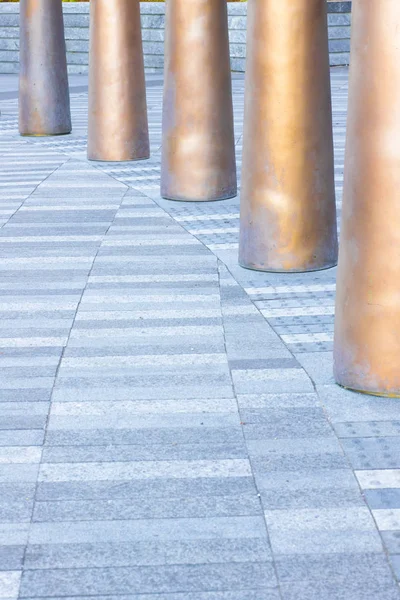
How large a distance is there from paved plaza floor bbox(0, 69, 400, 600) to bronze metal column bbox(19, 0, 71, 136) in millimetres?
8996

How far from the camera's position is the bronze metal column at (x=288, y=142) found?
8.84m

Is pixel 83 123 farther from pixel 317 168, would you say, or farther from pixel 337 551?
pixel 337 551

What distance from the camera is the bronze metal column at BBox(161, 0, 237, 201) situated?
12070mm

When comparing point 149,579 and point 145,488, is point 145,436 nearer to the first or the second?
point 145,488

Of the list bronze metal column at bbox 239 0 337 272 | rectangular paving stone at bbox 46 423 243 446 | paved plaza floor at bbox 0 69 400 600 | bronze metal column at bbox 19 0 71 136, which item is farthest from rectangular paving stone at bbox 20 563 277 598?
bronze metal column at bbox 19 0 71 136

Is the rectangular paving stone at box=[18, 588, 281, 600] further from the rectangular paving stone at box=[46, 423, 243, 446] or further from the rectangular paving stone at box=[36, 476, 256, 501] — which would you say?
the rectangular paving stone at box=[46, 423, 243, 446]

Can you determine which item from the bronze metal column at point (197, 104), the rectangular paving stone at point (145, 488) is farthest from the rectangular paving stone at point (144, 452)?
the bronze metal column at point (197, 104)

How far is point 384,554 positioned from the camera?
4387mm

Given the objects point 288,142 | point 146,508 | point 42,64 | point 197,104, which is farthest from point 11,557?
point 42,64

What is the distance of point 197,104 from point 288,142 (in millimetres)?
3393

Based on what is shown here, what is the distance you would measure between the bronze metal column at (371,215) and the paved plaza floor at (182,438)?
21cm

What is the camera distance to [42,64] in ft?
61.1

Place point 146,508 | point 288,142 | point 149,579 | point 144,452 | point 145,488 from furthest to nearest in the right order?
point 288,142 → point 144,452 → point 145,488 → point 146,508 → point 149,579

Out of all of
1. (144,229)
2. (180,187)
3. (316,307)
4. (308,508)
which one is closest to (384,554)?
(308,508)
